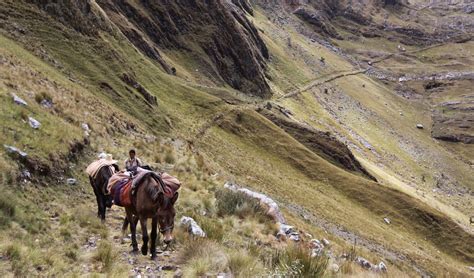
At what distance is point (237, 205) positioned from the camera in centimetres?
1839

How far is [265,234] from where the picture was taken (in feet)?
55.7

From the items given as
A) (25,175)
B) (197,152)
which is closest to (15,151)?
(25,175)

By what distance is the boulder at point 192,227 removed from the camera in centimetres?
1272

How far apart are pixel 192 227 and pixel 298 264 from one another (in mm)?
4416

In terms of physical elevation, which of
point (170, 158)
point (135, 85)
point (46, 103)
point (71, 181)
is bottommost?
point (135, 85)

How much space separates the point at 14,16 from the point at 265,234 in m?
26.8

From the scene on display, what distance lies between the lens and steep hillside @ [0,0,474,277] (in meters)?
11.1

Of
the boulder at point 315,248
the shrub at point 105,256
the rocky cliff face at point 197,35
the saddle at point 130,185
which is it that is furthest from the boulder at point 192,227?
the rocky cliff face at point 197,35

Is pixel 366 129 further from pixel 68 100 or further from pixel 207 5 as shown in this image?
pixel 68 100

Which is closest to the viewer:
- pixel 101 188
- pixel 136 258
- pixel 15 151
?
pixel 136 258

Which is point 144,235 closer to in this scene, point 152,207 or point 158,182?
point 152,207

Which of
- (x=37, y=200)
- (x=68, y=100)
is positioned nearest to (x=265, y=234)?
(x=37, y=200)

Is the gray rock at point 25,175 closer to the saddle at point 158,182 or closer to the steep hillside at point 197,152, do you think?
the steep hillside at point 197,152

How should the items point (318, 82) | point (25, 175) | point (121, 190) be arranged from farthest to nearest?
point (318, 82), point (25, 175), point (121, 190)
